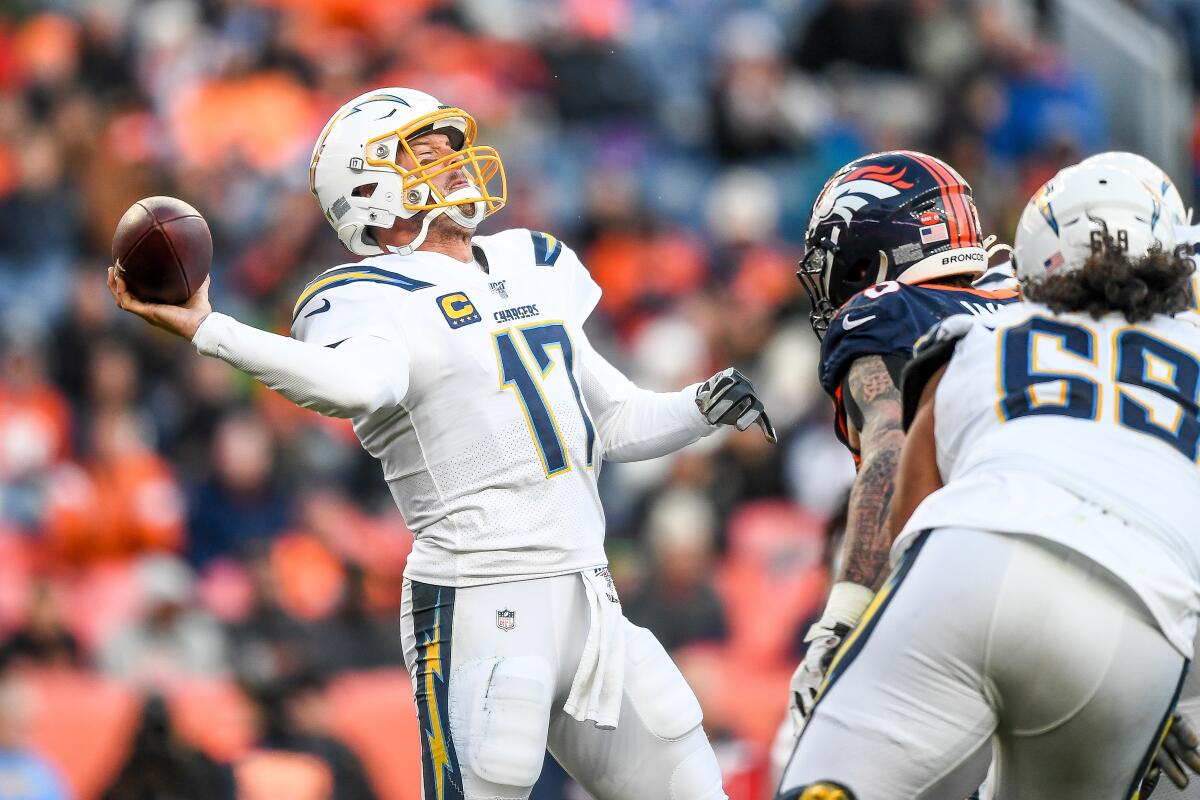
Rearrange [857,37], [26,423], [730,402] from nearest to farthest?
1. [730,402]
2. [26,423]
3. [857,37]

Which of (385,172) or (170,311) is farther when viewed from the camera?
(385,172)

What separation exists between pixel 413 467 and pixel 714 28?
864 centimetres

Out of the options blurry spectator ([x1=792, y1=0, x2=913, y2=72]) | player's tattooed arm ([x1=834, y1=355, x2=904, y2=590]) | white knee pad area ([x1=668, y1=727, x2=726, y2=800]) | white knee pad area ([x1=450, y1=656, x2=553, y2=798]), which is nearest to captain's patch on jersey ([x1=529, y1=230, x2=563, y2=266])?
player's tattooed arm ([x1=834, y1=355, x2=904, y2=590])

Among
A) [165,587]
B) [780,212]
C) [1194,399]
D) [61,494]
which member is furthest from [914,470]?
[780,212]

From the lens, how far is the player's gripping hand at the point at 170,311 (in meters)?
4.00

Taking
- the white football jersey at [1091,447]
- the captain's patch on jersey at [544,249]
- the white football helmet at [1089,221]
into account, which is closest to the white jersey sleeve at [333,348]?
the captain's patch on jersey at [544,249]

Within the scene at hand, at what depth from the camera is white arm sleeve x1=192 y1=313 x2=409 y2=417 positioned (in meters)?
3.91

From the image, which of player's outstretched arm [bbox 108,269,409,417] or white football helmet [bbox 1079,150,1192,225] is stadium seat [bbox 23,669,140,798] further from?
white football helmet [bbox 1079,150,1192,225]

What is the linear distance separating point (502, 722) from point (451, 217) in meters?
1.26

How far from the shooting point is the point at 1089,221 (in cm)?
354

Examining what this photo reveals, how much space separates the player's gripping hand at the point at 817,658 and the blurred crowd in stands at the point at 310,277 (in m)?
2.87

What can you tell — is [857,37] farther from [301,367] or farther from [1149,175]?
[301,367]

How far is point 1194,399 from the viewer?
3.31 meters

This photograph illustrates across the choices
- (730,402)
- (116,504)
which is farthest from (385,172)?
(116,504)
